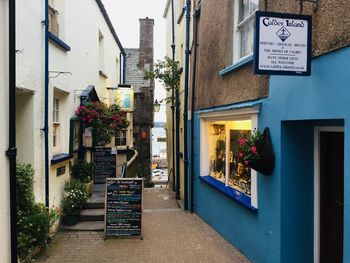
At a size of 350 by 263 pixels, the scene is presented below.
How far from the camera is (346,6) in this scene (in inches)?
137

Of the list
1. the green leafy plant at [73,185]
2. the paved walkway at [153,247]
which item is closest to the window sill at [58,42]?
the green leafy plant at [73,185]

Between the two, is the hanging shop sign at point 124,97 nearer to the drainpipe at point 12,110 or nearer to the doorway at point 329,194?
the drainpipe at point 12,110

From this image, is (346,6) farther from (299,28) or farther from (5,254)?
(5,254)

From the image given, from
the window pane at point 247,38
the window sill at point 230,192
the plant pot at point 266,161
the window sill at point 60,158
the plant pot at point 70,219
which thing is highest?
the window pane at point 247,38

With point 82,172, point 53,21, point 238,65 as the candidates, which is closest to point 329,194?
point 238,65

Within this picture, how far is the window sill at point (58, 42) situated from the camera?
273 inches

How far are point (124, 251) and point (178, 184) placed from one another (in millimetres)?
6165

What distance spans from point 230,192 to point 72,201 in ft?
11.3

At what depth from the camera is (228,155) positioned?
7707 millimetres

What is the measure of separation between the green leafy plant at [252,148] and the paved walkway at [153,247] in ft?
6.66

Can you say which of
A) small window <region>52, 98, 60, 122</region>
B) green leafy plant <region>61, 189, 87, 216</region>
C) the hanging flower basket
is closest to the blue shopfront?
the hanging flower basket

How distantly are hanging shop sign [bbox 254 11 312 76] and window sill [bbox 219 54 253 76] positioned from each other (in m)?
1.87

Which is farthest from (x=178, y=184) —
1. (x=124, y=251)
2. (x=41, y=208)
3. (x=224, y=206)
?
(x=41, y=208)

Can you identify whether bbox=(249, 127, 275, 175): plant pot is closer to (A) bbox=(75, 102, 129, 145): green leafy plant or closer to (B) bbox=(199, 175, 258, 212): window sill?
(B) bbox=(199, 175, 258, 212): window sill
